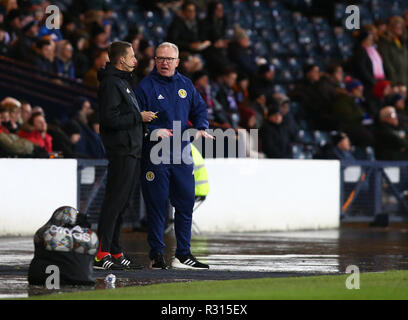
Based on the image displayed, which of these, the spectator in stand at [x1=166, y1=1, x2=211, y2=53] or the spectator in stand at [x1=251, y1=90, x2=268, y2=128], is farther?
the spectator in stand at [x1=166, y1=1, x2=211, y2=53]

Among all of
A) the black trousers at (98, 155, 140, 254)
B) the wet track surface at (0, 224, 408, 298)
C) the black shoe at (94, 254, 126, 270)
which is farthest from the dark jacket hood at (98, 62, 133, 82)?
the wet track surface at (0, 224, 408, 298)

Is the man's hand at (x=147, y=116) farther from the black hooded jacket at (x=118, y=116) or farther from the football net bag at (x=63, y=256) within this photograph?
the football net bag at (x=63, y=256)

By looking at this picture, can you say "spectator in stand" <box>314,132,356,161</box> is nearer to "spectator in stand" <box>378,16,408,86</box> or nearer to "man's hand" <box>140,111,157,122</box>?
"spectator in stand" <box>378,16,408,86</box>

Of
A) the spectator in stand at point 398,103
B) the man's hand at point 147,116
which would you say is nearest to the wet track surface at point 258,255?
the man's hand at point 147,116

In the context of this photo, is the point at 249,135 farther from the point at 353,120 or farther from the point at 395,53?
the point at 395,53

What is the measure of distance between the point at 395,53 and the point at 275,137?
25.3 feet

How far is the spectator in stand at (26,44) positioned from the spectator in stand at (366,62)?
9.84m

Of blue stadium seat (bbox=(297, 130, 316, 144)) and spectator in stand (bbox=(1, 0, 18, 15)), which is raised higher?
spectator in stand (bbox=(1, 0, 18, 15))

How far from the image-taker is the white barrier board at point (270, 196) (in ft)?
67.9

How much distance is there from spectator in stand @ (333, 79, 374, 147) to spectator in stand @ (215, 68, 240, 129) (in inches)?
103

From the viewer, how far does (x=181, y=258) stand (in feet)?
42.8

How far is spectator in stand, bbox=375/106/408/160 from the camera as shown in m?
25.4
